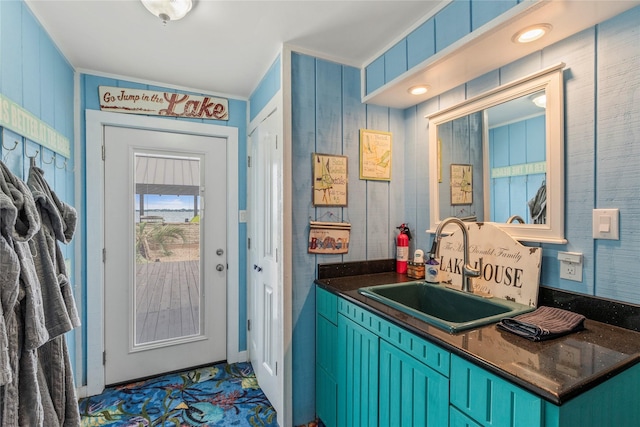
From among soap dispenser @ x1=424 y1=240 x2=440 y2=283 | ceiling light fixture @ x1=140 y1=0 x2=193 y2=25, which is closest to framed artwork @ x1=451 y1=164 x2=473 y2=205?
soap dispenser @ x1=424 y1=240 x2=440 y2=283

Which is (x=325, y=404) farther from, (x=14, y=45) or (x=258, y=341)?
(x=14, y=45)

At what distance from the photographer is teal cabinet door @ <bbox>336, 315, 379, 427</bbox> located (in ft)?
4.50

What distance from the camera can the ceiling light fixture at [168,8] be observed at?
1.40 meters

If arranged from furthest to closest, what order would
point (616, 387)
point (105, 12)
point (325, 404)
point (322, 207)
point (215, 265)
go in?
point (215, 265)
point (322, 207)
point (325, 404)
point (105, 12)
point (616, 387)

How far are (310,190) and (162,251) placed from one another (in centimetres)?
137

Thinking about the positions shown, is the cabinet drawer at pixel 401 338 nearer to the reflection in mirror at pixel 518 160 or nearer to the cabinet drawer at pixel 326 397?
the cabinet drawer at pixel 326 397

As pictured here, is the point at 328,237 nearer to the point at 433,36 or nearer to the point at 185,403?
the point at 433,36

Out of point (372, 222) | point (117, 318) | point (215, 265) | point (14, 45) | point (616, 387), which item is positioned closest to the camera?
point (616, 387)

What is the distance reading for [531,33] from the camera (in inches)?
48.3

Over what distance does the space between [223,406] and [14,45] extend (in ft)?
7.40

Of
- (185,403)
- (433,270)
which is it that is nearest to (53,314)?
(185,403)

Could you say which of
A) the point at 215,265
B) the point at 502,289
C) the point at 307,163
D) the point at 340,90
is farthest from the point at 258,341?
the point at 340,90

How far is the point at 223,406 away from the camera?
2.05 metres

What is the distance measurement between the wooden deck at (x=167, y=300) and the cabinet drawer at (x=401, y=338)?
4.82ft
